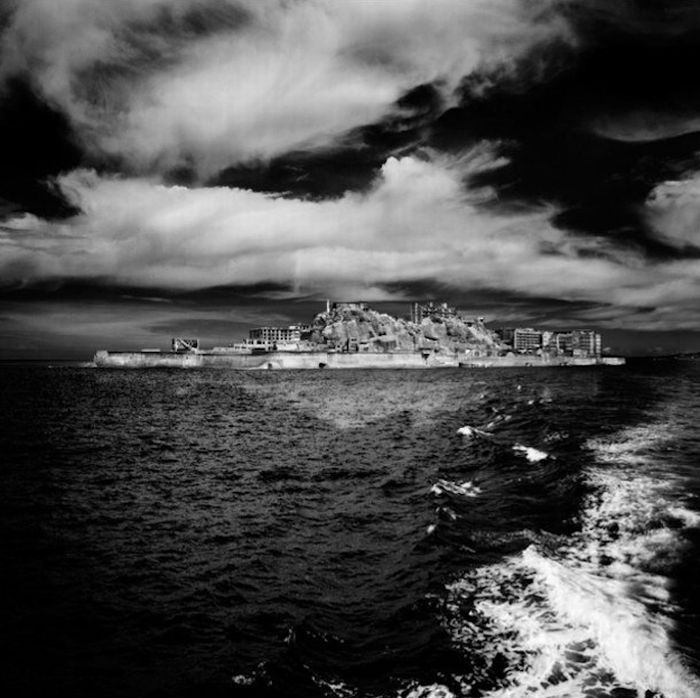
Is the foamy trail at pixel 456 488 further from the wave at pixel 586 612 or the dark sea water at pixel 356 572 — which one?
the wave at pixel 586 612

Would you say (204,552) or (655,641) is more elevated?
(655,641)

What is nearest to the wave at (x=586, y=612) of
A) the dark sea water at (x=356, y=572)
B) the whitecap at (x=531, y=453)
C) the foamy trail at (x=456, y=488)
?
the dark sea water at (x=356, y=572)

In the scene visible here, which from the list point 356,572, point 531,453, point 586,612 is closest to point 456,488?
point 531,453

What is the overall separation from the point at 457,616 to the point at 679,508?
11.5 m

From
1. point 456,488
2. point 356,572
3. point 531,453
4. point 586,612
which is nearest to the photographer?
point 586,612

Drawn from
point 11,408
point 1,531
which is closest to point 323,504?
point 1,531

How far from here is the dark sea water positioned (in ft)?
31.5

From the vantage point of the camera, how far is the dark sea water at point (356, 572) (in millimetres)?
9602

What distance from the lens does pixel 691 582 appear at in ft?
41.0

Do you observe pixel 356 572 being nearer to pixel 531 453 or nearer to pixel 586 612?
pixel 586 612

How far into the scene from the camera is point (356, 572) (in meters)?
14.8

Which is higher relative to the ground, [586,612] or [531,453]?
[586,612]

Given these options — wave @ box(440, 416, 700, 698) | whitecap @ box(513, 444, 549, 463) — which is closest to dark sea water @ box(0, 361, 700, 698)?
wave @ box(440, 416, 700, 698)

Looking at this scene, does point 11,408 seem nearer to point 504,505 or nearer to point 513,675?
point 504,505
